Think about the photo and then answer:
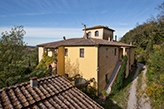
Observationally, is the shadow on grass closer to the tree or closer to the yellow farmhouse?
the yellow farmhouse

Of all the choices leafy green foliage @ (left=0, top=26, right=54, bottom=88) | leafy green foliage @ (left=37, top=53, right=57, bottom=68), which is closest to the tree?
leafy green foliage @ (left=0, top=26, right=54, bottom=88)

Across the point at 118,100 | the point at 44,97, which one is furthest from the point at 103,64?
the point at 44,97

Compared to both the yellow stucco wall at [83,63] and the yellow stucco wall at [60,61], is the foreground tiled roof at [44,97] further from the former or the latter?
the yellow stucco wall at [60,61]

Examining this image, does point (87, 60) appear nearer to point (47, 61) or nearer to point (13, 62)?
point (47, 61)

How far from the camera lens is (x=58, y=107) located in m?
4.15

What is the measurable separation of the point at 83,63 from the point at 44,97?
7840 mm

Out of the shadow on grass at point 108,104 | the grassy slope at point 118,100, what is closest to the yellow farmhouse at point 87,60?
the shadow on grass at point 108,104

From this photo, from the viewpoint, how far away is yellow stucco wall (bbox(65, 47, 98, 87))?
437 inches

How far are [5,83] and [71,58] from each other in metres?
7.55

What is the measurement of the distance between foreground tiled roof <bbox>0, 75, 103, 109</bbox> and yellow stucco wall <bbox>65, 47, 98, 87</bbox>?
5862 mm

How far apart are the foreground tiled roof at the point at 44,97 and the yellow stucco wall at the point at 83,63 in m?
5.86

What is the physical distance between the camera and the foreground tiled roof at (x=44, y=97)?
13.0ft

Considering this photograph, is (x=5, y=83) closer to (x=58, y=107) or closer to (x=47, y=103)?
(x=47, y=103)

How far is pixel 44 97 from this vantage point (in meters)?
4.46
